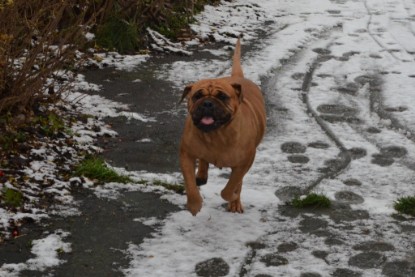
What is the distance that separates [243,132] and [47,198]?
1.59 metres

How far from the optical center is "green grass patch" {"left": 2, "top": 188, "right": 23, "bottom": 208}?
4930 millimetres

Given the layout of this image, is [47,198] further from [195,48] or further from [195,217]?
[195,48]

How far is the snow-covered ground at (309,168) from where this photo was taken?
14.8 ft

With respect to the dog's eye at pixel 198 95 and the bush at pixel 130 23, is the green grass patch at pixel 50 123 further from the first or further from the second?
the bush at pixel 130 23

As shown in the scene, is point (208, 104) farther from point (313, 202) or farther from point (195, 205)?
point (313, 202)

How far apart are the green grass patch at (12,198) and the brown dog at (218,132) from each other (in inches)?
48.7

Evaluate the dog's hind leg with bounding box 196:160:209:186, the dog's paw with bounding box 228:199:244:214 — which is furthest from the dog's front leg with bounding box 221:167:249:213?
the dog's hind leg with bounding box 196:160:209:186

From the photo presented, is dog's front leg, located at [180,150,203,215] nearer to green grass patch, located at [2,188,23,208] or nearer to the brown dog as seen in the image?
the brown dog

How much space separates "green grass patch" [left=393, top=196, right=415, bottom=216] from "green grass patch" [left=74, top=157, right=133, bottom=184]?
7.04 feet

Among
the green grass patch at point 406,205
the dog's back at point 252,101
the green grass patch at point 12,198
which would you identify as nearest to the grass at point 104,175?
the green grass patch at point 12,198

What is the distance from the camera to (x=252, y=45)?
10305 millimetres

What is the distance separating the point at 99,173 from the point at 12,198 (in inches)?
33.1

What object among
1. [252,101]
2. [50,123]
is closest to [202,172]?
[252,101]

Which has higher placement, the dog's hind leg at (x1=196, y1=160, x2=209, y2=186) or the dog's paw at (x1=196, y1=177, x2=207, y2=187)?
the dog's hind leg at (x1=196, y1=160, x2=209, y2=186)
